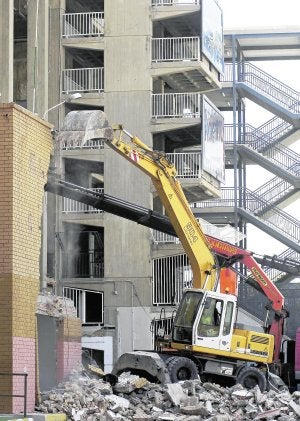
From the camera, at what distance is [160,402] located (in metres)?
29.8

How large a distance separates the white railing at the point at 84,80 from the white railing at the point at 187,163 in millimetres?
4801

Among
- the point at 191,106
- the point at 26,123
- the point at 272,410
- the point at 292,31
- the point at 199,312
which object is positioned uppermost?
the point at 292,31

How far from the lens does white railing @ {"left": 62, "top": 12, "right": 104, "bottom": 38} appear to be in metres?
60.2

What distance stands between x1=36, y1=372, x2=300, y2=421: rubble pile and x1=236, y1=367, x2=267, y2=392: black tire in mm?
3389

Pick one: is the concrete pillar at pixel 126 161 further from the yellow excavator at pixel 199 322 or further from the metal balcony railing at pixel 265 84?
the yellow excavator at pixel 199 322

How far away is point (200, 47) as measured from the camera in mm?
60344

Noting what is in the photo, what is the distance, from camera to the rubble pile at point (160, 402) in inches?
1062

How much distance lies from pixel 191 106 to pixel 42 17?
8629 millimetres

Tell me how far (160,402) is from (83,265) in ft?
100

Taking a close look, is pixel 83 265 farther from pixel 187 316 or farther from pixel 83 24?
pixel 187 316

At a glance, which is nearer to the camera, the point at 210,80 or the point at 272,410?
the point at 272,410

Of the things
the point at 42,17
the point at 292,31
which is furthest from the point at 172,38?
the point at 292,31

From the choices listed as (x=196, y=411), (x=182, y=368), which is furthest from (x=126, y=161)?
(x=196, y=411)

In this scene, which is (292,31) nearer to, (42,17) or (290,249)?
(290,249)
